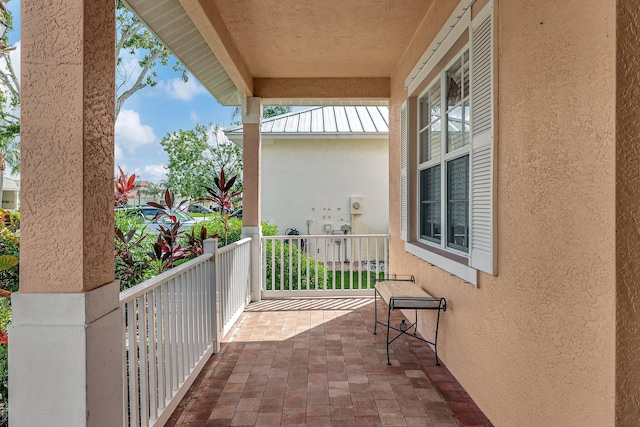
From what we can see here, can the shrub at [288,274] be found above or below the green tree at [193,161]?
below

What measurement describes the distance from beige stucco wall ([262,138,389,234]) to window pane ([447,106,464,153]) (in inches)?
221

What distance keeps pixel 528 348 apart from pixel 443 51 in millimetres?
2295

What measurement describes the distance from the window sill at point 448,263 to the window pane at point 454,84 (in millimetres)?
1263

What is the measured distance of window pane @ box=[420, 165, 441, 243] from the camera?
3.71 meters

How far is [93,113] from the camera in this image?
143 cm

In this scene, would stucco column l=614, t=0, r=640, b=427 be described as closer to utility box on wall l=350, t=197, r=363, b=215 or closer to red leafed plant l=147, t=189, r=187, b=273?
red leafed plant l=147, t=189, r=187, b=273

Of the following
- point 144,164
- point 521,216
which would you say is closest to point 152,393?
point 521,216

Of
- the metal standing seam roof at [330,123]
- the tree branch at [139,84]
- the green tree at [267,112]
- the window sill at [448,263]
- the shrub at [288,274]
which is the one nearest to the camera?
the window sill at [448,263]

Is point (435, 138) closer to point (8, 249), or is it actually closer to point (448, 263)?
point (448, 263)

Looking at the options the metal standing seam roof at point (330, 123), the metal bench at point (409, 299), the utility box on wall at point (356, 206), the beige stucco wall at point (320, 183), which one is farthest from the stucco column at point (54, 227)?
the utility box on wall at point (356, 206)

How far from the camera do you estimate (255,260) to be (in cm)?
536

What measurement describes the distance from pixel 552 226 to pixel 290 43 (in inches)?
135

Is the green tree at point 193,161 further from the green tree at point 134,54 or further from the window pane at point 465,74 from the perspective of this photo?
the window pane at point 465,74

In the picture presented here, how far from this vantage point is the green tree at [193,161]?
1566cm
